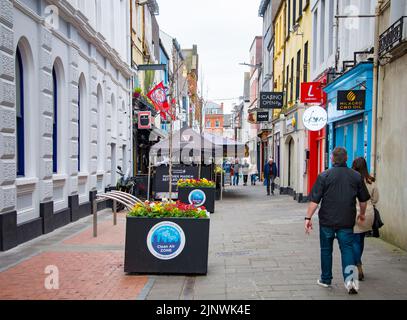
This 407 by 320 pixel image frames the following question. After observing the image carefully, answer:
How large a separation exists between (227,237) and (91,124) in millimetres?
6294

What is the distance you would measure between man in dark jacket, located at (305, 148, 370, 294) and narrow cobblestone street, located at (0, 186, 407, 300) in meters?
0.33

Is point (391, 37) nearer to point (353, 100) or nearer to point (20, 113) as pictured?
A: point (353, 100)

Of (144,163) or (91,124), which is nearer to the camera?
(91,124)

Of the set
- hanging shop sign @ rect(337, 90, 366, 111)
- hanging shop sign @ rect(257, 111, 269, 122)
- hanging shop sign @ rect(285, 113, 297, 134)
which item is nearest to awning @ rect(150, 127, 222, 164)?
hanging shop sign @ rect(285, 113, 297, 134)

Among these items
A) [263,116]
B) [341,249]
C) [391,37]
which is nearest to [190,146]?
[391,37]

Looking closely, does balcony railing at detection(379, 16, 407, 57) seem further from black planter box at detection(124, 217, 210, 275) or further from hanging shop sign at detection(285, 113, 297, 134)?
hanging shop sign at detection(285, 113, 297, 134)

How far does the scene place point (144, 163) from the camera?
26984 millimetres

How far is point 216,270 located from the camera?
6.75 metres

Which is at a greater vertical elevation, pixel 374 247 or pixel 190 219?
pixel 190 219

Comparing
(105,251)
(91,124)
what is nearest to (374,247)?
(105,251)

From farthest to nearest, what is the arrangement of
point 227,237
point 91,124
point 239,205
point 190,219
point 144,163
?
point 144,163 → point 239,205 → point 91,124 → point 227,237 → point 190,219

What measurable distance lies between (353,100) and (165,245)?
251 inches

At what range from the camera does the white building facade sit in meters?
8.05
